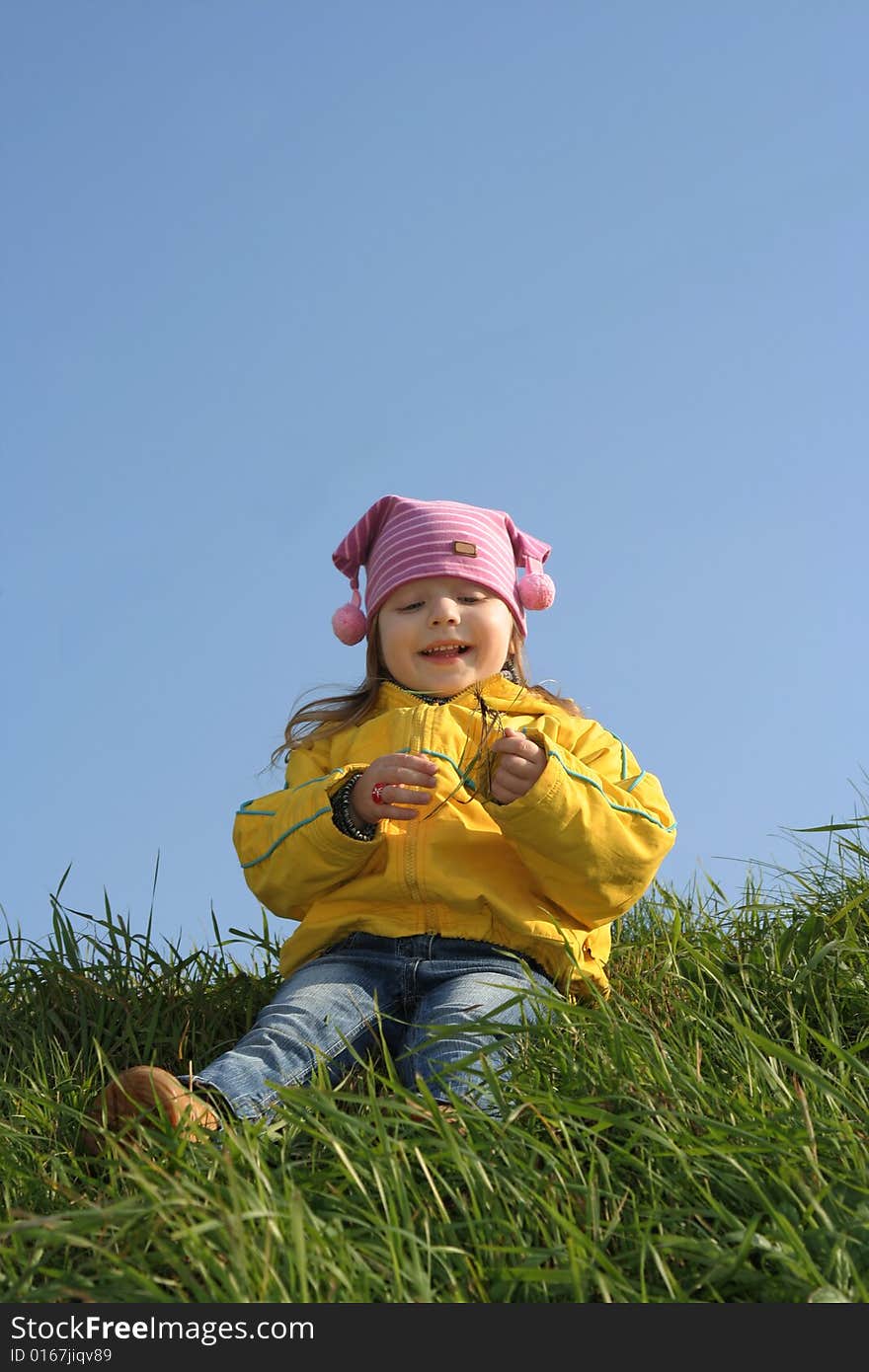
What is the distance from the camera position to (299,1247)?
1.73m

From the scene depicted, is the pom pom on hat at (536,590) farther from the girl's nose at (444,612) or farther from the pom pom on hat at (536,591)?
the girl's nose at (444,612)

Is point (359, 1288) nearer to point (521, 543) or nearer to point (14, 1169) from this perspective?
point (14, 1169)

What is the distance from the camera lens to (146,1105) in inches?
99.0

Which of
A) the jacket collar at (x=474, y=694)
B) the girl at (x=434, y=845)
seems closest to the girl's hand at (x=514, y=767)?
the girl at (x=434, y=845)

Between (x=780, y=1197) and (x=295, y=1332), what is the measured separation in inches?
30.0

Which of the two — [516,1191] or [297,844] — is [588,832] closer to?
[297,844]

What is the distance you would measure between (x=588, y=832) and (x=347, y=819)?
1.98 feet

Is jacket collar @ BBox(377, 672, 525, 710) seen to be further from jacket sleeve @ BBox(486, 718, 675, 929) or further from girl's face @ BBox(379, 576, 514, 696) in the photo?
jacket sleeve @ BBox(486, 718, 675, 929)

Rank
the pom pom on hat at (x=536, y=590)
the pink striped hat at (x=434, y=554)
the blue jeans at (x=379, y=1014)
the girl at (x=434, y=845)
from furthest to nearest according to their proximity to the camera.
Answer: the pom pom on hat at (x=536, y=590) → the pink striped hat at (x=434, y=554) → the girl at (x=434, y=845) → the blue jeans at (x=379, y=1014)

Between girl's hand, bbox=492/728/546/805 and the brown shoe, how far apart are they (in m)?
0.99

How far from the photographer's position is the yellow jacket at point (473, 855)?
3152 millimetres

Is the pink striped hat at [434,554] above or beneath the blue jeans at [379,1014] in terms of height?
above

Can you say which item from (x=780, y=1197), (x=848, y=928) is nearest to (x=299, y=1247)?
(x=780, y=1197)

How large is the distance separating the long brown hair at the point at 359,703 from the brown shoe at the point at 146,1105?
141cm
